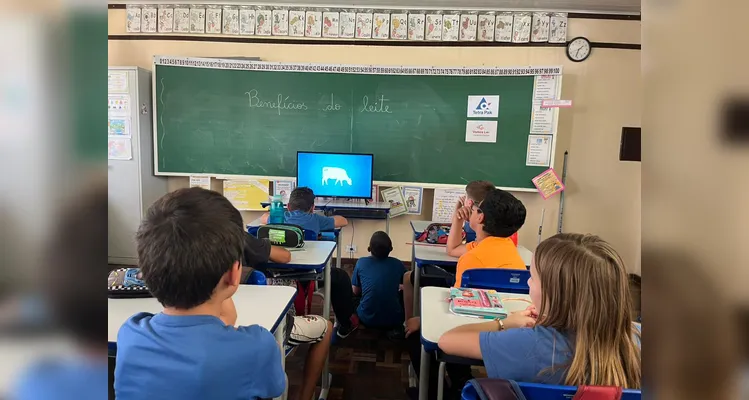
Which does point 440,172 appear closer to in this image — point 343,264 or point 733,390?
point 343,264

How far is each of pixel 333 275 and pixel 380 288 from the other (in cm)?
30

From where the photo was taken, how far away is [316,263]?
82.4 inches

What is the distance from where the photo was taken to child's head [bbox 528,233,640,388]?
3.34 ft

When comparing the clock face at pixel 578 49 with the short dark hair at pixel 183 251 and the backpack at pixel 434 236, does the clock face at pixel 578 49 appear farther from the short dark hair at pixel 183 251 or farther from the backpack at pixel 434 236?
the short dark hair at pixel 183 251

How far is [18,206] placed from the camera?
6.2 inches

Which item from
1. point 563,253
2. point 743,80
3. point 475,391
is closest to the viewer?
point 743,80

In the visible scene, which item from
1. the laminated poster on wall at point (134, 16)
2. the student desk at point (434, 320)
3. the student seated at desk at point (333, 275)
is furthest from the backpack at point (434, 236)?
the laminated poster on wall at point (134, 16)

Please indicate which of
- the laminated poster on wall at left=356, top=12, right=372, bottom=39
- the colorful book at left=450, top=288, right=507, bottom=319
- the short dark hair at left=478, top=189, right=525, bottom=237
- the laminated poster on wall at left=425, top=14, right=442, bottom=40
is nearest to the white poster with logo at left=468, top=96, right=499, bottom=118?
the laminated poster on wall at left=425, top=14, right=442, bottom=40

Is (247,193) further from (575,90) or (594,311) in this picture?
(594,311)

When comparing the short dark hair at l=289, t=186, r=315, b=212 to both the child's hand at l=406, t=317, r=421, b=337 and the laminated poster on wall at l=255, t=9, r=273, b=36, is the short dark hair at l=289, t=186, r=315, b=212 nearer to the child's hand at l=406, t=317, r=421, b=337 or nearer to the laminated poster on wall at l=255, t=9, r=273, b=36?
the child's hand at l=406, t=317, r=421, b=337

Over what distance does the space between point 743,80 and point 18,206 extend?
0.25 meters

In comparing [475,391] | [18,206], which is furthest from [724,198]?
[475,391]

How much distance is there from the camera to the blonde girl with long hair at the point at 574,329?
103 cm

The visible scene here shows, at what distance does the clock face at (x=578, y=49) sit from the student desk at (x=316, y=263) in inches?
126
